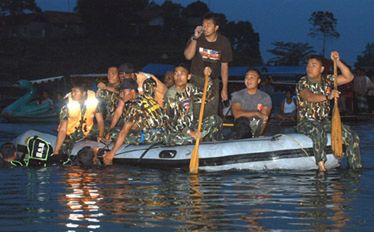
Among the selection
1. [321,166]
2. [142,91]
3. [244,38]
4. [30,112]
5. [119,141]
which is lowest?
[321,166]

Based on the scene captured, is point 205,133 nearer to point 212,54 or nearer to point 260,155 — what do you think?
point 260,155

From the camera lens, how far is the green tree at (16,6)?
106 metres

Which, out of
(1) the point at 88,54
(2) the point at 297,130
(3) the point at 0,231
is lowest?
(3) the point at 0,231

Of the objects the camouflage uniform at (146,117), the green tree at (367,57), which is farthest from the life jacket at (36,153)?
the green tree at (367,57)

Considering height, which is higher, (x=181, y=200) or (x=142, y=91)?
(x=142, y=91)

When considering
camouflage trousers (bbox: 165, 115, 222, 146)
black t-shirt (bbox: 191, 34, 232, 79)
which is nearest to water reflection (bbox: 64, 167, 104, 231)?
camouflage trousers (bbox: 165, 115, 222, 146)

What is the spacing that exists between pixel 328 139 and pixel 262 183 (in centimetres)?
165

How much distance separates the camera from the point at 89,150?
51.2 feet

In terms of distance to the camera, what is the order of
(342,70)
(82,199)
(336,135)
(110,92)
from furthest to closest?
(110,92)
(342,70)
(336,135)
(82,199)

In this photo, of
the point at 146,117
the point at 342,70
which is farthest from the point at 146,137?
the point at 342,70

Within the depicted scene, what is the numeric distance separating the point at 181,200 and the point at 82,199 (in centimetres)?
108

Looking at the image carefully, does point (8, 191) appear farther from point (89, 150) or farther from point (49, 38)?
point (49, 38)

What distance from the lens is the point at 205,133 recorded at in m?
15.1

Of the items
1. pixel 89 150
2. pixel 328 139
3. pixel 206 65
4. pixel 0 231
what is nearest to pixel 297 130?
pixel 328 139
